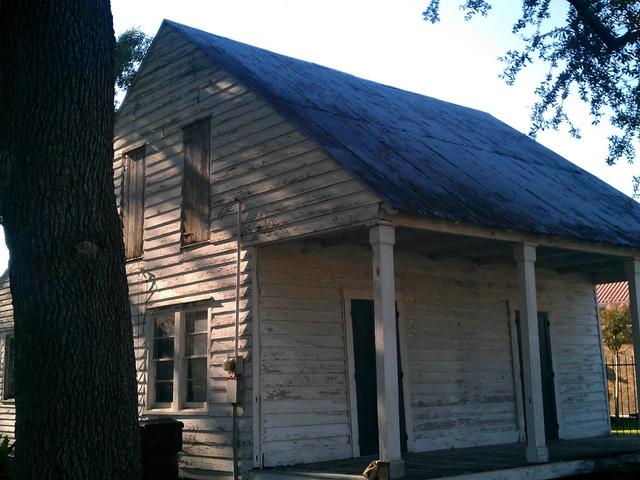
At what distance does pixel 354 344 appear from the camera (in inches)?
459

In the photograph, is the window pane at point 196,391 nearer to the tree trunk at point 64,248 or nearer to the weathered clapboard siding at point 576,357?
the tree trunk at point 64,248

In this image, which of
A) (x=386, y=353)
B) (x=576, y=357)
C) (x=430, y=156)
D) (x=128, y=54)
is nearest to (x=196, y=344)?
(x=386, y=353)

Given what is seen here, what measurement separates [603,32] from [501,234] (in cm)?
500

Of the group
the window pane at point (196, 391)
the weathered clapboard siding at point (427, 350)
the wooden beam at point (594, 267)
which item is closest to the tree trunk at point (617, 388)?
the weathered clapboard siding at point (427, 350)

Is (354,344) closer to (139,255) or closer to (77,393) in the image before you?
(139,255)

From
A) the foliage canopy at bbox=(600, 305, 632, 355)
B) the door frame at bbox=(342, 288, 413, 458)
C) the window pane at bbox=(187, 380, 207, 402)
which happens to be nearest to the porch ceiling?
the door frame at bbox=(342, 288, 413, 458)

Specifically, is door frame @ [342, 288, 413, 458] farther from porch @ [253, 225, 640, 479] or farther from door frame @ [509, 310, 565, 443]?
door frame @ [509, 310, 565, 443]

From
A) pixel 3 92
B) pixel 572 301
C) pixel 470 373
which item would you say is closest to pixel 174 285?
pixel 470 373

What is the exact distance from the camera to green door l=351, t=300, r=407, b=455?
1141cm

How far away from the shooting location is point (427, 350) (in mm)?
12633

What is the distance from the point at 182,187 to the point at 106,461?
287 inches

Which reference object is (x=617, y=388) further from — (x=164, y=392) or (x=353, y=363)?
(x=164, y=392)

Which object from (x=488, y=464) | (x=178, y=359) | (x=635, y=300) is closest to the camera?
(x=488, y=464)

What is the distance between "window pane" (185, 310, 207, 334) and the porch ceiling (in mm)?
2130
